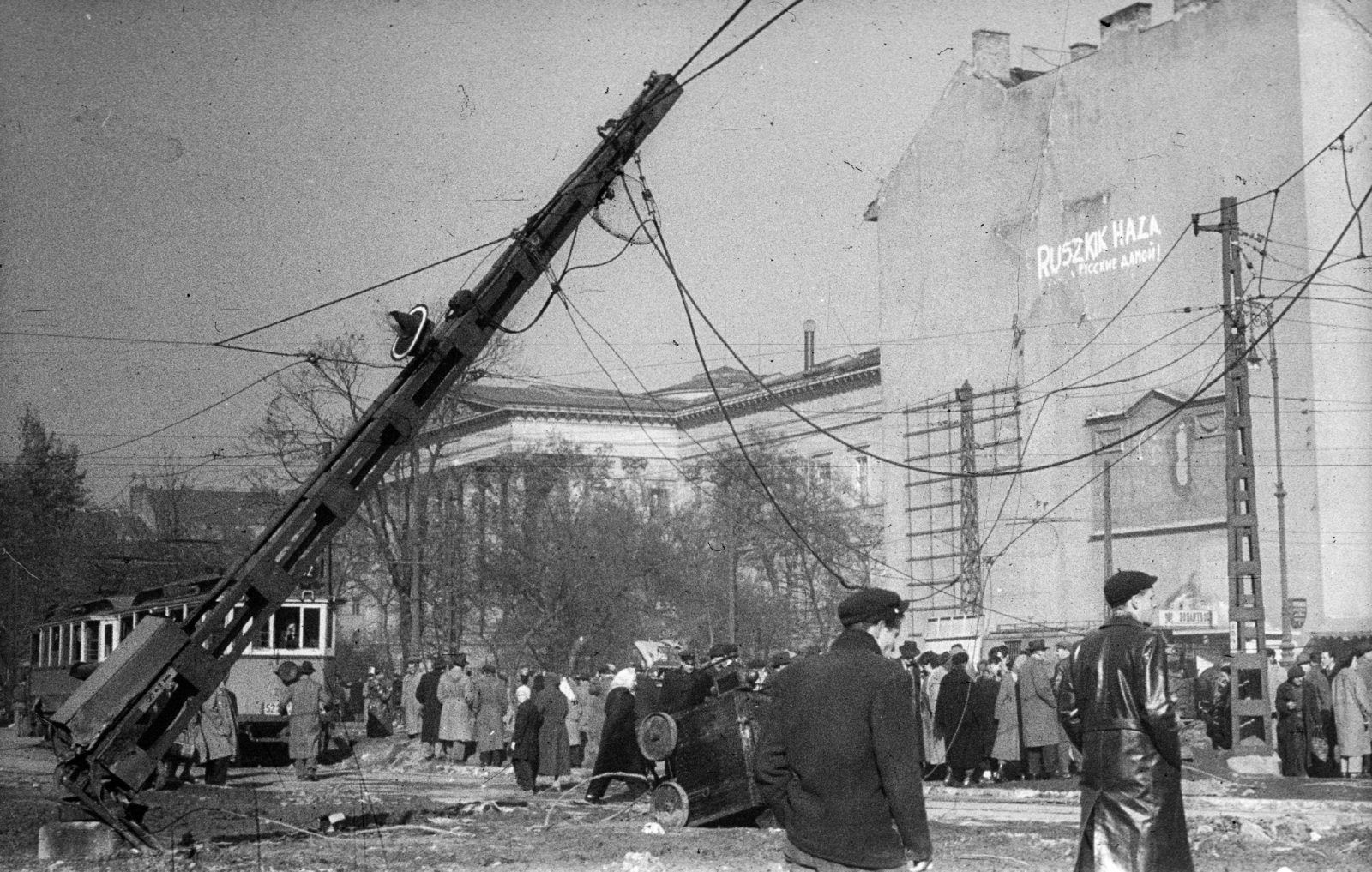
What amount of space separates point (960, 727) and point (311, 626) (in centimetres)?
1518

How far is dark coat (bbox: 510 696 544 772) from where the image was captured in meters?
21.2

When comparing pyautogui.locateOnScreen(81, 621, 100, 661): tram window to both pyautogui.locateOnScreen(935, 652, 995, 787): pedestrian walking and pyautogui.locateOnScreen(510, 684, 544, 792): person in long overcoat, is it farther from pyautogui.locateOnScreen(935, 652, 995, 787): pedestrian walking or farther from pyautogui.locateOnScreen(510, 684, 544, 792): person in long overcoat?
pyautogui.locateOnScreen(935, 652, 995, 787): pedestrian walking

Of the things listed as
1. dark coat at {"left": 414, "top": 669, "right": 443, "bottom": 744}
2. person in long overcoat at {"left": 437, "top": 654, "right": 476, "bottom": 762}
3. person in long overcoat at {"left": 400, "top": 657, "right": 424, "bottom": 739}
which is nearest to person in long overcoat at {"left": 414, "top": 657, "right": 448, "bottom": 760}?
dark coat at {"left": 414, "top": 669, "right": 443, "bottom": 744}

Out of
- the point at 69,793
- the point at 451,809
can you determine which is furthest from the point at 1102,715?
the point at 451,809

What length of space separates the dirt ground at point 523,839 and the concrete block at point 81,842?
158mm

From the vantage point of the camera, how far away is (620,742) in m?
18.9

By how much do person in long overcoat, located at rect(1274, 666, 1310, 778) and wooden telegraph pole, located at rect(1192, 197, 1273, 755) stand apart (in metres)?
1.32

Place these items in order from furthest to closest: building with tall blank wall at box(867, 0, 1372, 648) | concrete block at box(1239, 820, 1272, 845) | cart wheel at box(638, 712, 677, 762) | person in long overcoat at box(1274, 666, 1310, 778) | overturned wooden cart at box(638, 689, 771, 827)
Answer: building with tall blank wall at box(867, 0, 1372, 648), person in long overcoat at box(1274, 666, 1310, 778), cart wheel at box(638, 712, 677, 762), overturned wooden cart at box(638, 689, 771, 827), concrete block at box(1239, 820, 1272, 845)

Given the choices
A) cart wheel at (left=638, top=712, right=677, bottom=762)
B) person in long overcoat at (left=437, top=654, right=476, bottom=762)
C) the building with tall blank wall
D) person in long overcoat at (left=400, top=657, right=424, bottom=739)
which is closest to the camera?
cart wheel at (left=638, top=712, right=677, bottom=762)

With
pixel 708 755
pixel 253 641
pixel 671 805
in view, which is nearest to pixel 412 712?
pixel 253 641

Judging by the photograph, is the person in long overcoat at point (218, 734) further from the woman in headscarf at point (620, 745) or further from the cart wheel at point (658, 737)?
the cart wheel at point (658, 737)

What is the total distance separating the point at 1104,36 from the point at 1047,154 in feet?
12.1

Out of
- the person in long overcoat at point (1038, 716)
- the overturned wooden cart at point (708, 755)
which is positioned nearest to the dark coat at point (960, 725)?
the person in long overcoat at point (1038, 716)

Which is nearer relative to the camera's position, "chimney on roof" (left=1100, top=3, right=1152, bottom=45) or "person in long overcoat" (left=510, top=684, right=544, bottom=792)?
"person in long overcoat" (left=510, top=684, right=544, bottom=792)
